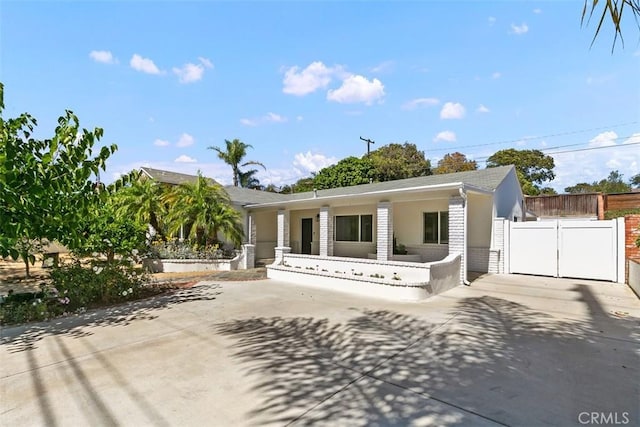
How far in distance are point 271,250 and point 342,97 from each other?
10551mm

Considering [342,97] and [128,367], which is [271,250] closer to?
[342,97]

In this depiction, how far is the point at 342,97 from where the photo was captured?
20.4m

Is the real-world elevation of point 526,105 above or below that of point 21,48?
above

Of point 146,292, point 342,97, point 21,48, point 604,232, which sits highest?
point 342,97

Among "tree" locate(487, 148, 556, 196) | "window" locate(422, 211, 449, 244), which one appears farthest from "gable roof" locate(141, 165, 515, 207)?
"tree" locate(487, 148, 556, 196)

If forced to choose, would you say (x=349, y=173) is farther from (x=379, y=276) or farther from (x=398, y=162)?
(x=379, y=276)

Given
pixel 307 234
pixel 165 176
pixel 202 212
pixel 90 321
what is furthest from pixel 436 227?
pixel 165 176

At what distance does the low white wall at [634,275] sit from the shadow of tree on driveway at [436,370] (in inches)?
126

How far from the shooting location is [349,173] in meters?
31.6

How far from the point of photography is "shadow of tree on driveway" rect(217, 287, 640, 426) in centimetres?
297

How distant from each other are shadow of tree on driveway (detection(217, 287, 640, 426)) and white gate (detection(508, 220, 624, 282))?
5.12 m

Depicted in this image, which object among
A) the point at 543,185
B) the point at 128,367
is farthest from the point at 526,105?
the point at 543,185

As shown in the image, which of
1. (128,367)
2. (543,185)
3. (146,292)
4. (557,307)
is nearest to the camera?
(128,367)

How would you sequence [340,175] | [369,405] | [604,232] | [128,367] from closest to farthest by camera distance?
[369,405] < [128,367] < [604,232] < [340,175]
